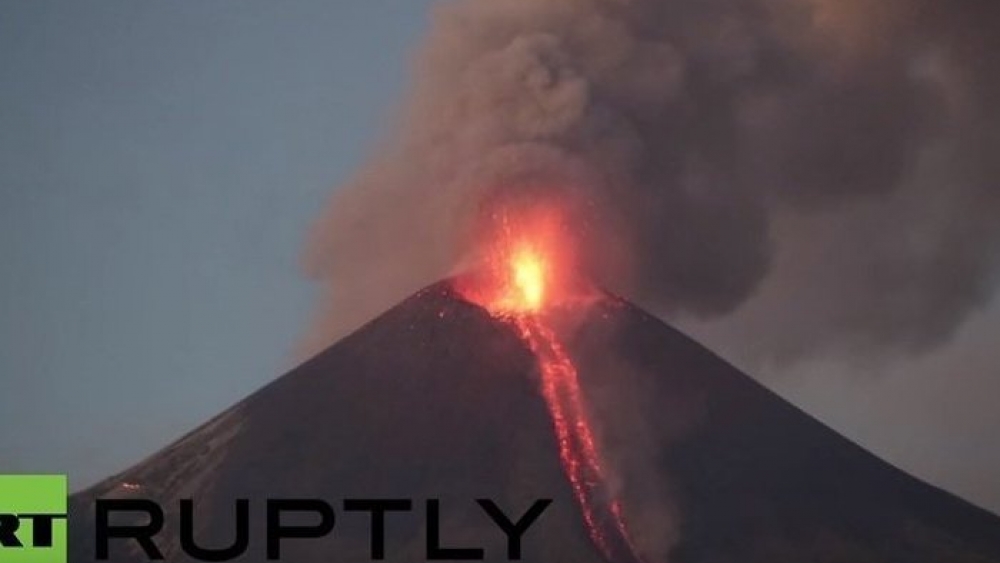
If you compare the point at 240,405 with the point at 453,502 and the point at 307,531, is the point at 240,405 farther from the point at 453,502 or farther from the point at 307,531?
the point at 307,531

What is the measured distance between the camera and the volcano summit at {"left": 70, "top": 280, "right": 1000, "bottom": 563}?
41.7 metres

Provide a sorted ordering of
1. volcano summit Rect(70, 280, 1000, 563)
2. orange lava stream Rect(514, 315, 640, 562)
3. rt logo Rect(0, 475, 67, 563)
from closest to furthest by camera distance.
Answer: rt logo Rect(0, 475, 67, 563), volcano summit Rect(70, 280, 1000, 563), orange lava stream Rect(514, 315, 640, 562)

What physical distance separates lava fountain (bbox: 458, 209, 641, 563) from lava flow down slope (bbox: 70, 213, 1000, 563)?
5cm

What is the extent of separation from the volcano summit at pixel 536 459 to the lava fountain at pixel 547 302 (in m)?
0.23

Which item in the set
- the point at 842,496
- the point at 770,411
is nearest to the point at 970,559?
the point at 842,496

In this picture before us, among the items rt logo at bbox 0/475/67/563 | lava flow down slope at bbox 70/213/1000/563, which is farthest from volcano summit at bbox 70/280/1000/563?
rt logo at bbox 0/475/67/563

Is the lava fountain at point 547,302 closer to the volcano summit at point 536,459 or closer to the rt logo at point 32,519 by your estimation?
the volcano summit at point 536,459

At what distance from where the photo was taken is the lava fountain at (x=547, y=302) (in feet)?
151

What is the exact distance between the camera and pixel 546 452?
4550 centimetres

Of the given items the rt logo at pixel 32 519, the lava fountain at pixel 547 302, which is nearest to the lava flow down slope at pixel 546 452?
the lava fountain at pixel 547 302

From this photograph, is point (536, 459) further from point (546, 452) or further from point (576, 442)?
point (576, 442)

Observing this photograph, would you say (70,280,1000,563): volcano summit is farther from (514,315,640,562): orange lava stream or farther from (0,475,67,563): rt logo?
(0,475,67,563): rt logo

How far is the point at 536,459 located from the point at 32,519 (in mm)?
19902

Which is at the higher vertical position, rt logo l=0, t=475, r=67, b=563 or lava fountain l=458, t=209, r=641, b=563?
lava fountain l=458, t=209, r=641, b=563
